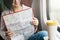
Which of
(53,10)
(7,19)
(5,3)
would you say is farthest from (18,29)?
(53,10)

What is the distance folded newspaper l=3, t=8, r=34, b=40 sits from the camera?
1204 mm

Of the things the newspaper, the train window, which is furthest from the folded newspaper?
the train window

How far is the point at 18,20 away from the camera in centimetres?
124

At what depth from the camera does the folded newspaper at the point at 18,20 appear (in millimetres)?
1204

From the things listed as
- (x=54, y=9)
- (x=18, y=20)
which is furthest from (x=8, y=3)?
(x=54, y=9)

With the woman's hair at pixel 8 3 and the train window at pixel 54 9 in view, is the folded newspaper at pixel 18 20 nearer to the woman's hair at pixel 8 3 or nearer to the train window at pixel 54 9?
the woman's hair at pixel 8 3

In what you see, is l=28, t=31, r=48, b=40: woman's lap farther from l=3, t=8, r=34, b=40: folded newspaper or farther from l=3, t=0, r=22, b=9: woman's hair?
l=3, t=0, r=22, b=9: woman's hair

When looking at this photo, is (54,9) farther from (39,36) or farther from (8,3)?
(8,3)

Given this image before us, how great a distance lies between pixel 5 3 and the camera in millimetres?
1217

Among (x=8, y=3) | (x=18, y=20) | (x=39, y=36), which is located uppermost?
(x=8, y=3)

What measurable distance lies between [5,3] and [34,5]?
0.34 metres

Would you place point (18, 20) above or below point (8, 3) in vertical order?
below

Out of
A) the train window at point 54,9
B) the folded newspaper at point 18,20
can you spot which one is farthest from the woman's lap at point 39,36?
the train window at point 54,9

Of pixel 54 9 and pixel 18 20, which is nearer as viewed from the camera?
pixel 18 20
